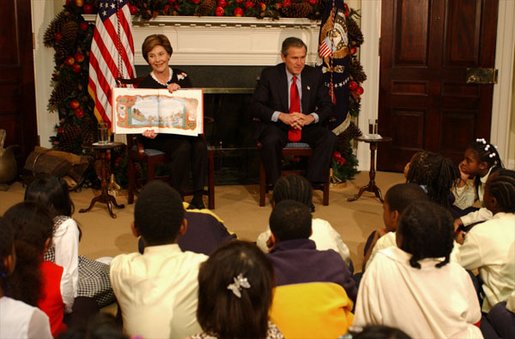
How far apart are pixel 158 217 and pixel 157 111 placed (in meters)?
2.72

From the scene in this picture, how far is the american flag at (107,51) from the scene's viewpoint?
5.68 meters

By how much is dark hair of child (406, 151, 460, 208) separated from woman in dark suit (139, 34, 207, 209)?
1.89m

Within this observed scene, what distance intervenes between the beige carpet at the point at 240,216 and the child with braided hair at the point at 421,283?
1755mm

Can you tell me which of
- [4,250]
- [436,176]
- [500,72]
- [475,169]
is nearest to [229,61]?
[500,72]

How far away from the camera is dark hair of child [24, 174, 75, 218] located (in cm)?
299

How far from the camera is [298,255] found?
240 centimetres

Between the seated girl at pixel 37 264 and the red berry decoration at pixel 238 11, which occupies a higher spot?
the red berry decoration at pixel 238 11

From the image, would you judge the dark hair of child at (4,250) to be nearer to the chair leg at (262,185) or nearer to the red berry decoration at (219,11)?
the chair leg at (262,185)

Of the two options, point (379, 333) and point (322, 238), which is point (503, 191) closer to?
point (322, 238)

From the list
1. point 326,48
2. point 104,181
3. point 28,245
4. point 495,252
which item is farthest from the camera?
point 326,48

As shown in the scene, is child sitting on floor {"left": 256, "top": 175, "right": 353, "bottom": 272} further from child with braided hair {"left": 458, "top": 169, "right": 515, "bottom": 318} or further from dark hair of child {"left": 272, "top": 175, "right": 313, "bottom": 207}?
child with braided hair {"left": 458, "top": 169, "right": 515, "bottom": 318}

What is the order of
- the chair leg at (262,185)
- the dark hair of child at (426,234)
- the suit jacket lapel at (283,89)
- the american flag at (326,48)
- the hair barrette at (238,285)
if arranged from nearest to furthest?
the hair barrette at (238,285), the dark hair of child at (426,234), the chair leg at (262,185), the suit jacket lapel at (283,89), the american flag at (326,48)

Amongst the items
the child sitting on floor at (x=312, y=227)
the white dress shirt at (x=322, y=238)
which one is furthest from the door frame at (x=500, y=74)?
the white dress shirt at (x=322, y=238)

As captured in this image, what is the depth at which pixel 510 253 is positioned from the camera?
2.70 m
